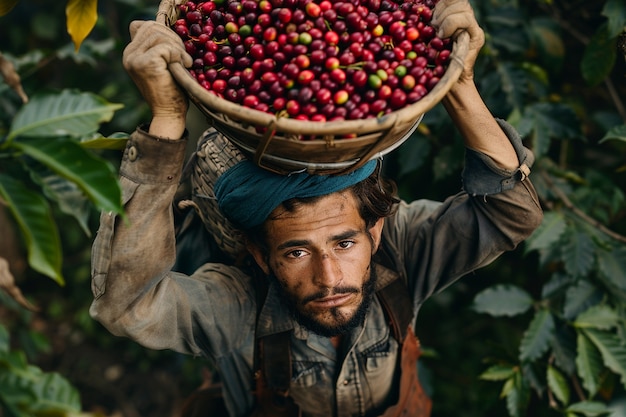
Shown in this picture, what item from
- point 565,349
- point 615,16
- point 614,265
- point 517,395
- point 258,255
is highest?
point 615,16

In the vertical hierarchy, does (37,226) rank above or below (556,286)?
above

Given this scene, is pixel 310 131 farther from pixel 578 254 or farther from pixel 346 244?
pixel 578 254

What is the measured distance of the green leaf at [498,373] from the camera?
2.54 metres

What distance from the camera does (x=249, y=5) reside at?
1.60 m

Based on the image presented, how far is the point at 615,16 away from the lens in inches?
87.5

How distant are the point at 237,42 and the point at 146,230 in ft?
1.72

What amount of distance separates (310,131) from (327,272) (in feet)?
2.00

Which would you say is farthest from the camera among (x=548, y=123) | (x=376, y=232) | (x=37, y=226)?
(x=548, y=123)

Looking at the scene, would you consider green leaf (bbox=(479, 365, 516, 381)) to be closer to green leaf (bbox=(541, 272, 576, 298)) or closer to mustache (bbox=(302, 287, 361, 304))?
green leaf (bbox=(541, 272, 576, 298))

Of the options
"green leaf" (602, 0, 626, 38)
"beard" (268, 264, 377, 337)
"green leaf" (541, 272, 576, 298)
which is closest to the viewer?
"beard" (268, 264, 377, 337)

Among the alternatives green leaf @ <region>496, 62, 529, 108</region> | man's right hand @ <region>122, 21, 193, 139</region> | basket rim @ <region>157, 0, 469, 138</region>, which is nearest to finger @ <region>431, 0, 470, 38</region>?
basket rim @ <region>157, 0, 469, 138</region>

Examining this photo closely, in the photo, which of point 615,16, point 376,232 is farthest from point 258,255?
point 615,16

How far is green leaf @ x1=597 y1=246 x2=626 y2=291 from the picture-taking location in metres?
2.50

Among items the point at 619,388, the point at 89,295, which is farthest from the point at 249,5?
the point at 89,295
